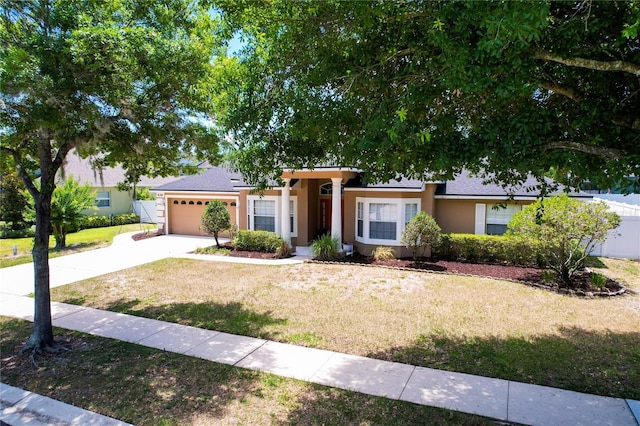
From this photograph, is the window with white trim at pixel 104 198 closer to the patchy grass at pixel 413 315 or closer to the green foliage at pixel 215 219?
the green foliage at pixel 215 219

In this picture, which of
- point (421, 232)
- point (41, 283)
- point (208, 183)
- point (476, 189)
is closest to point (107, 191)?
point (208, 183)

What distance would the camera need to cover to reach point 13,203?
2117 centimetres

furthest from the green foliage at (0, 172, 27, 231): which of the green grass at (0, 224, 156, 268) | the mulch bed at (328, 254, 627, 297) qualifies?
the mulch bed at (328, 254, 627, 297)

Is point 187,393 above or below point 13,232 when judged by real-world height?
below

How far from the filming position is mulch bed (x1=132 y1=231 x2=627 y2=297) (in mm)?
10688

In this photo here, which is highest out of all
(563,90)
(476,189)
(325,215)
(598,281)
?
(563,90)

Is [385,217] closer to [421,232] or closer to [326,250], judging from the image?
[421,232]

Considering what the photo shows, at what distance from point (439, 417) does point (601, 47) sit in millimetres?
4832

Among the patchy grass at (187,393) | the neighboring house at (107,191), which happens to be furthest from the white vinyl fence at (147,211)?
the patchy grass at (187,393)

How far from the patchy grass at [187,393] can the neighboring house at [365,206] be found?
9.27 metres

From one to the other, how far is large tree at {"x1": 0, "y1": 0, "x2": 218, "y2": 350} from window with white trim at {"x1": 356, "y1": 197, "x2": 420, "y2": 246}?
30.2 ft

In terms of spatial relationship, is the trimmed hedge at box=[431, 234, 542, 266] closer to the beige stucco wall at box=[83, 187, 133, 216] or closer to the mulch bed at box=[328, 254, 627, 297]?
the mulch bed at box=[328, 254, 627, 297]

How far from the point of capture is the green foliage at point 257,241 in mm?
16500

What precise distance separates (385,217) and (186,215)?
39.3ft
